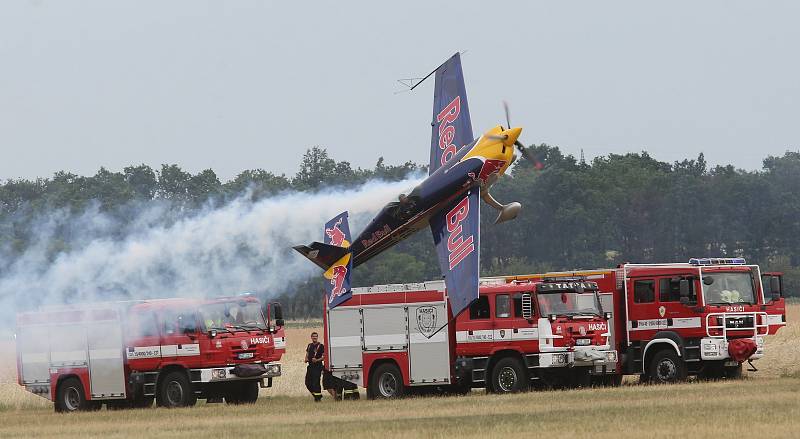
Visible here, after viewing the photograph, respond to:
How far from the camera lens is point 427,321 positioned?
111ft

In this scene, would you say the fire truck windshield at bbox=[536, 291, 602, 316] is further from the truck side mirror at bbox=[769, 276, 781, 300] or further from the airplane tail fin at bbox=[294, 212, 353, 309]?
the airplane tail fin at bbox=[294, 212, 353, 309]

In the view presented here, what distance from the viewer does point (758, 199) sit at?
133 metres

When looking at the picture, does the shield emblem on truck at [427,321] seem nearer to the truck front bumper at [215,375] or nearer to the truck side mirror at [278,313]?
the truck side mirror at [278,313]

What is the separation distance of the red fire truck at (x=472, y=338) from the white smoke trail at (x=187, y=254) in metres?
4.13

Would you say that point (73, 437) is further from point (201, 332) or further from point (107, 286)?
point (107, 286)

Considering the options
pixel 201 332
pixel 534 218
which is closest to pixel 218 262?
pixel 201 332

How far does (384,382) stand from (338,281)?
9.51ft

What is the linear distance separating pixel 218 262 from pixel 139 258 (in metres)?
2.17

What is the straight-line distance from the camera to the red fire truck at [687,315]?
33562 mm

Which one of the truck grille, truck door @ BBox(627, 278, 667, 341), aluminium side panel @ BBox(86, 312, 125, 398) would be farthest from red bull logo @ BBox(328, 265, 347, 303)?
the truck grille

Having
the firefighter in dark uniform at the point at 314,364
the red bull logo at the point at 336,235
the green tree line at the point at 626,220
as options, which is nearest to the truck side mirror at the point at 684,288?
the red bull logo at the point at 336,235

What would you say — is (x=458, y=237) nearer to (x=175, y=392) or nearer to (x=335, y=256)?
(x=335, y=256)

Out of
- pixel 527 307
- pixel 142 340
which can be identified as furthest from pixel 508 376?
pixel 142 340

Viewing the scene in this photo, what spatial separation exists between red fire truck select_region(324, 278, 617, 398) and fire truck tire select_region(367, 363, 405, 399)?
0.02 metres
